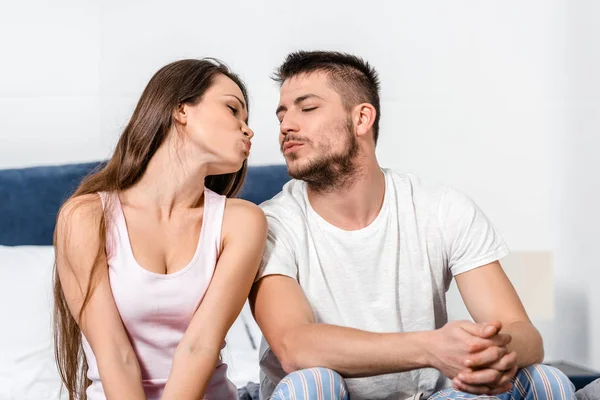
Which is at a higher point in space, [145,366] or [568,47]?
[568,47]

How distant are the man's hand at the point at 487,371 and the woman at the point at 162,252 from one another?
0.50 metres

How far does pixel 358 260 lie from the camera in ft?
6.64

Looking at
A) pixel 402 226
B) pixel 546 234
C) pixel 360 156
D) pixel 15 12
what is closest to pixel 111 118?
pixel 15 12

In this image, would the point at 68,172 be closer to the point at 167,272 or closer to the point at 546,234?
the point at 167,272

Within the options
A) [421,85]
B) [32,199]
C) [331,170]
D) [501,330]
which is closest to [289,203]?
[331,170]

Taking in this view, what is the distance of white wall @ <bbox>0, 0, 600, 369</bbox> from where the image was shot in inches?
115

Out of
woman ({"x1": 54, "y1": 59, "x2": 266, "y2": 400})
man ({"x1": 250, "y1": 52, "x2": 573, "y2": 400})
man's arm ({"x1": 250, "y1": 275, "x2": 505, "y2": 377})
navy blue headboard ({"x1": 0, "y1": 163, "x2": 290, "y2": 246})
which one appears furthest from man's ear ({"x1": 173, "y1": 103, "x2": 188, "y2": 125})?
navy blue headboard ({"x1": 0, "y1": 163, "x2": 290, "y2": 246})

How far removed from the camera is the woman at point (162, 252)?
1697mm

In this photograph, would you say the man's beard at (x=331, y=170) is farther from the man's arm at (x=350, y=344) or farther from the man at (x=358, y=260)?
the man's arm at (x=350, y=344)

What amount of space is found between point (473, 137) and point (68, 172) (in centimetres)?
151

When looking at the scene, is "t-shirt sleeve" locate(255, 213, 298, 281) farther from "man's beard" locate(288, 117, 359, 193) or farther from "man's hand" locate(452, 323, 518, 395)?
"man's hand" locate(452, 323, 518, 395)

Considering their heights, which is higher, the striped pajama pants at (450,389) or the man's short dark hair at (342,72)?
the man's short dark hair at (342,72)

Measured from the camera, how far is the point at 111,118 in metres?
2.95

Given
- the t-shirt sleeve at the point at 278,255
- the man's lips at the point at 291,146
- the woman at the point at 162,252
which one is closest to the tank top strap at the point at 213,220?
the woman at the point at 162,252
